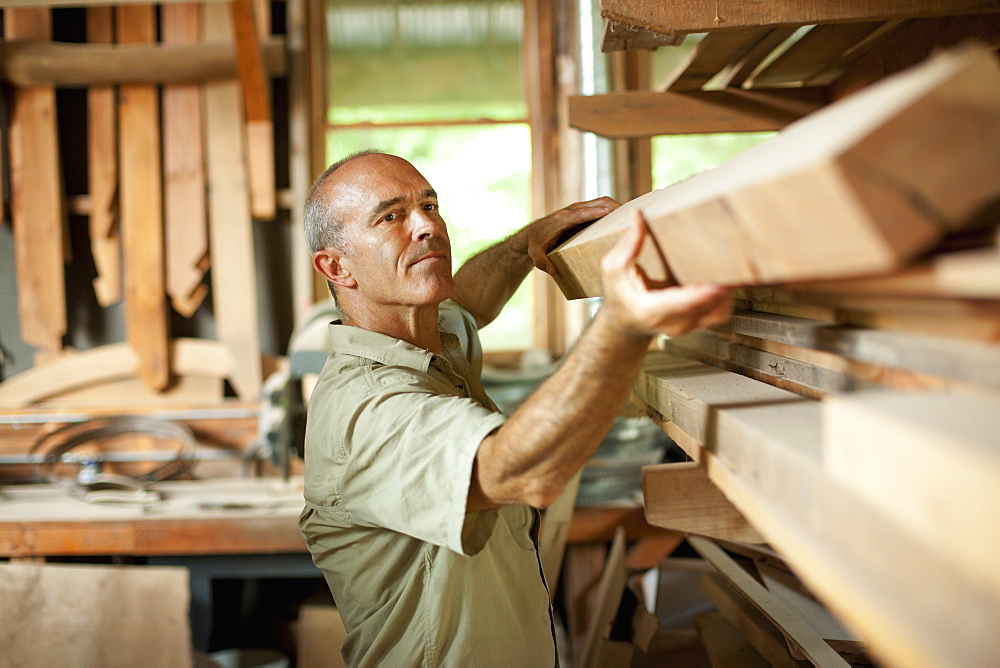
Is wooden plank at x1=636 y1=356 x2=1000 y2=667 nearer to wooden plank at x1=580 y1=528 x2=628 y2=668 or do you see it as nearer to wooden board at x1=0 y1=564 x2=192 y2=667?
wooden plank at x1=580 y1=528 x2=628 y2=668

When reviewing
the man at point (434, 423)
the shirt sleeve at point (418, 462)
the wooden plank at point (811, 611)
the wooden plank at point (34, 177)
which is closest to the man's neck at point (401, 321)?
the man at point (434, 423)

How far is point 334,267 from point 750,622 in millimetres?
1404

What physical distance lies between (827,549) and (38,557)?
3214 mm

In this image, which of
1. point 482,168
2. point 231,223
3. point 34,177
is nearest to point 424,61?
point 482,168

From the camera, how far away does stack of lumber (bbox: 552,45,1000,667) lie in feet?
1.56

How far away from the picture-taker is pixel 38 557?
2977mm

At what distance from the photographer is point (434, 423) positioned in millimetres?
1148

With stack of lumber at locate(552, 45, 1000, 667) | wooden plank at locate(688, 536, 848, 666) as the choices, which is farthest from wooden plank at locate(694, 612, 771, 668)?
stack of lumber at locate(552, 45, 1000, 667)

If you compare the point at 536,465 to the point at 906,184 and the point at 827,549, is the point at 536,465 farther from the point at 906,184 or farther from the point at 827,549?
the point at 906,184

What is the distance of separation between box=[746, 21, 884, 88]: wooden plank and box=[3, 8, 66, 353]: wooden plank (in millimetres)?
3268

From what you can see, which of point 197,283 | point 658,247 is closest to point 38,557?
point 197,283

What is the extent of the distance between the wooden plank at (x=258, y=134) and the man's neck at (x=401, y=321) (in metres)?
2.23

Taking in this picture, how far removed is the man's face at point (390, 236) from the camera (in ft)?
5.37

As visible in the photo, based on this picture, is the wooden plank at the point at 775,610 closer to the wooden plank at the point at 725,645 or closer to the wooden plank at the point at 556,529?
→ the wooden plank at the point at 725,645
